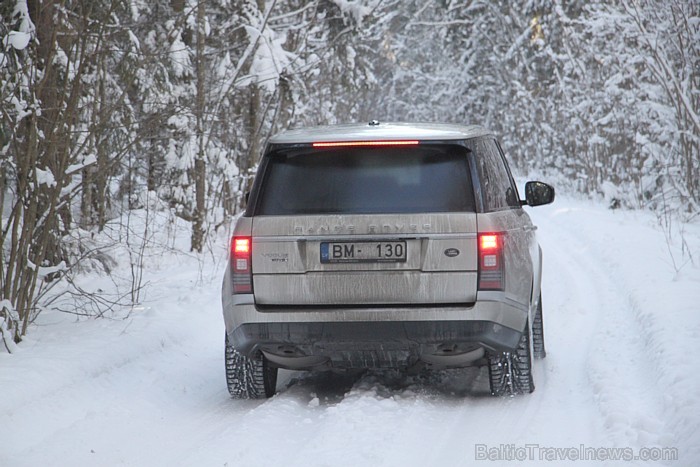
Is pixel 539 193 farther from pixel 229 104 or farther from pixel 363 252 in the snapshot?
pixel 229 104

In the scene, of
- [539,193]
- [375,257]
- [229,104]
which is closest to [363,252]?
[375,257]

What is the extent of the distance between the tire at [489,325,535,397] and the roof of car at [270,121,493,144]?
142 cm

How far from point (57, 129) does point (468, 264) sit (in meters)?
3.84

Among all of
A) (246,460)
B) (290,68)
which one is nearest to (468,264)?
(246,460)

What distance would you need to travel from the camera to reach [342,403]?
5547mm

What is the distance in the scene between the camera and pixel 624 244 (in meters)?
13.6

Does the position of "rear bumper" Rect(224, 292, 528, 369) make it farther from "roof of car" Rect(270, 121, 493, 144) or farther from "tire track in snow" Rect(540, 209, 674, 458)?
"roof of car" Rect(270, 121, 493, 144)

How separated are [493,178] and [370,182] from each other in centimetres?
99

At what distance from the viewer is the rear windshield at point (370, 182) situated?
17.5 feet

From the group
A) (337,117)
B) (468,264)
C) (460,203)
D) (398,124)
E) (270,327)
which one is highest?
(398,124)

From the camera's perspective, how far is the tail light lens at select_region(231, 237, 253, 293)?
5.40 meters

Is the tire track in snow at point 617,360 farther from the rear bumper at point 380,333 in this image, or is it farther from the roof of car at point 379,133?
the roof of car at point 379,133

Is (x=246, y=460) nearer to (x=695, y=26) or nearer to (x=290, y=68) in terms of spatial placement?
(x=290, y=68)

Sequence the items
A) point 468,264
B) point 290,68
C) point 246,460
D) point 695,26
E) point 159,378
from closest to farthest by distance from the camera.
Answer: point 246,460 < point 468,264 < point 159,378 < point 695,26 < point 290,68
